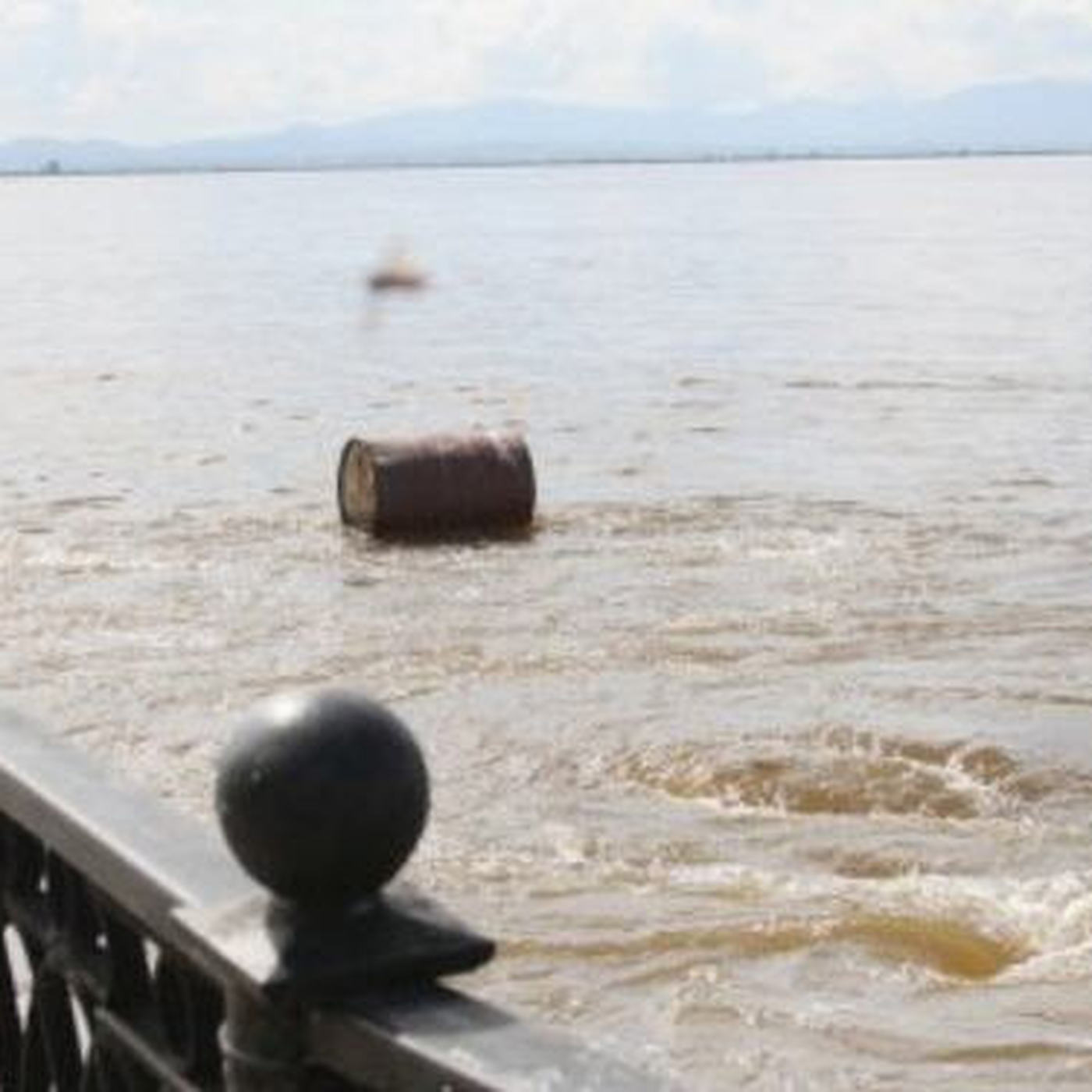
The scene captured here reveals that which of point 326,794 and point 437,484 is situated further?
point 437,484

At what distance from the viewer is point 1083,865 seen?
916 centimetres

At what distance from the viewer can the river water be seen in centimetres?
798

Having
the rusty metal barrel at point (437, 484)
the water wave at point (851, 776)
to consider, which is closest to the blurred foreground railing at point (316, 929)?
the water wave at point (851, 776)

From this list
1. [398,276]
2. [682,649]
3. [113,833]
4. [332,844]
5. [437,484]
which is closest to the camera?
[332,844]

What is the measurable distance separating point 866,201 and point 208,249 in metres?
64.3

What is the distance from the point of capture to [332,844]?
7.45 feet

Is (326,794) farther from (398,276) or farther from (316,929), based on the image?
(398,276)

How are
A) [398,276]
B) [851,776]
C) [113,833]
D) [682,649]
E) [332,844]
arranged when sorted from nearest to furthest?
[332,844] < [113,833] < [851,776] < [682,649] < [398,276]

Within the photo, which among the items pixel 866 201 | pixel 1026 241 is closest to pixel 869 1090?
pixel 1026 241

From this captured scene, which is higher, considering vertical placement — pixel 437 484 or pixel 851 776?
pixel 851 776

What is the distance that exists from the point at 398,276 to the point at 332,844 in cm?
6291

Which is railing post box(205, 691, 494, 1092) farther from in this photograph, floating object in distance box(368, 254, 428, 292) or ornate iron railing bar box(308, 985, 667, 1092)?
floating object in distance box(368, 254, 428, 292)

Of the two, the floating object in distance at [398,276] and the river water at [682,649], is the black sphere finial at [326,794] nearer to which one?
the river water at [682,649]

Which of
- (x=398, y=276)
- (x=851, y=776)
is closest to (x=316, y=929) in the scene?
(x=851, y=776)
